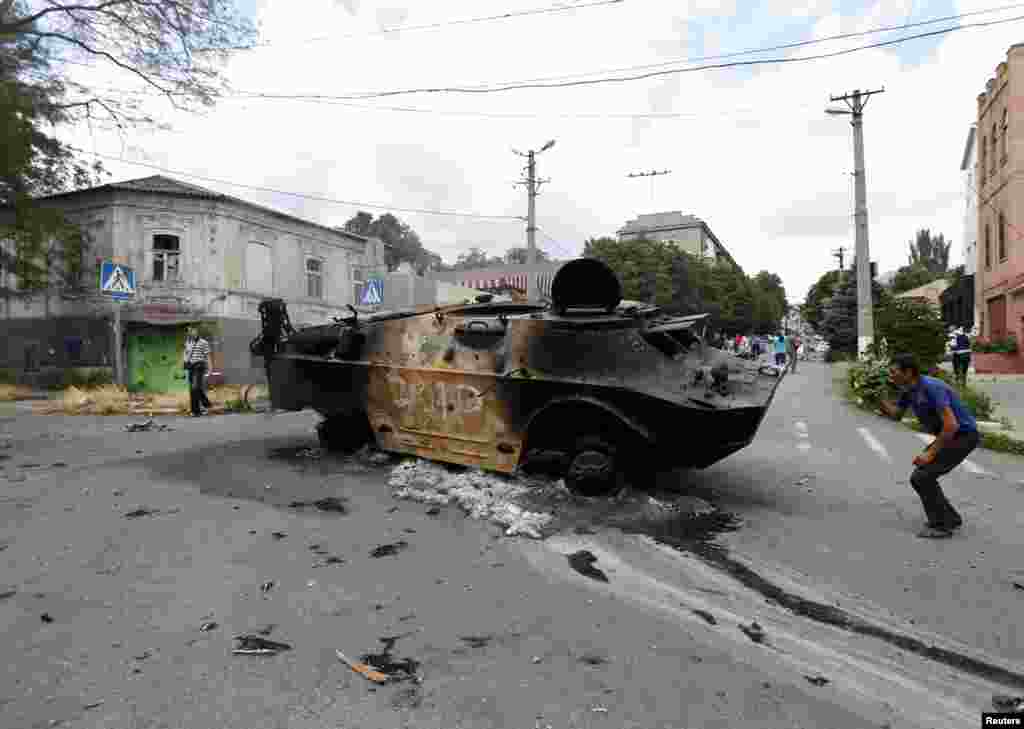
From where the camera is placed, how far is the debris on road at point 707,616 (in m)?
3.69

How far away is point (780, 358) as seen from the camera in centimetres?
2086

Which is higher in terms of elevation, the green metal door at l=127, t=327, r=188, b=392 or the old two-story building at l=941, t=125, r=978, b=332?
the old two-story building at l=941, t=125, r=978, b=332

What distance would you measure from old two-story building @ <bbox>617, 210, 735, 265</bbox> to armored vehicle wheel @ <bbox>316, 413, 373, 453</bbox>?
256 ft

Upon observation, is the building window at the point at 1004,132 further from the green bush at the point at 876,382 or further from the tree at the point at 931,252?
the tree at the point at 931,252

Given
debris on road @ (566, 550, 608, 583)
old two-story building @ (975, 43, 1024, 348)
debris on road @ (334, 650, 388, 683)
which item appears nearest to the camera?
debris on road @ (334, 650, 388, 683)

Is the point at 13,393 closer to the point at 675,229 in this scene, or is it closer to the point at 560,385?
the point at 560,385

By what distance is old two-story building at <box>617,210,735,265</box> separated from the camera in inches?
3383

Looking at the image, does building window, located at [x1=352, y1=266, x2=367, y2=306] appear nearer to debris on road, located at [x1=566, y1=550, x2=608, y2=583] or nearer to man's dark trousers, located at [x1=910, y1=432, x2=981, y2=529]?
debris on road, located at [x1=566, y1=550, x2=608, y2=583]

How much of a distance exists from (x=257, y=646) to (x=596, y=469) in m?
3.28

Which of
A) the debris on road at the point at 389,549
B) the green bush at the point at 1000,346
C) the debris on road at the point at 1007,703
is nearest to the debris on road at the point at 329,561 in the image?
the debris on road at the point at 389,549

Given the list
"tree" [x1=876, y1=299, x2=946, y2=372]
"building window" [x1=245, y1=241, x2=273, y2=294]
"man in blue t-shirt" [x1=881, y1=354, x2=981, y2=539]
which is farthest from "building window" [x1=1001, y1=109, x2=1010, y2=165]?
"building window" [x1=245, y1=241, x2=273, y2=294]

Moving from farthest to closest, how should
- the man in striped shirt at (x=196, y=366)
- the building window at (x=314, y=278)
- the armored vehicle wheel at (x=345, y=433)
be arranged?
1. the building window at (x=314, y=278)
2. the man in striped shirt at (x=196, y=366)
3. the armored vehicle wheel at (x=345, y=433)

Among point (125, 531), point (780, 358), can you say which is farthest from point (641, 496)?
point (780, 358)

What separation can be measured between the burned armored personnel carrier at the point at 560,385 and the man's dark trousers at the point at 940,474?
130 centimetres
